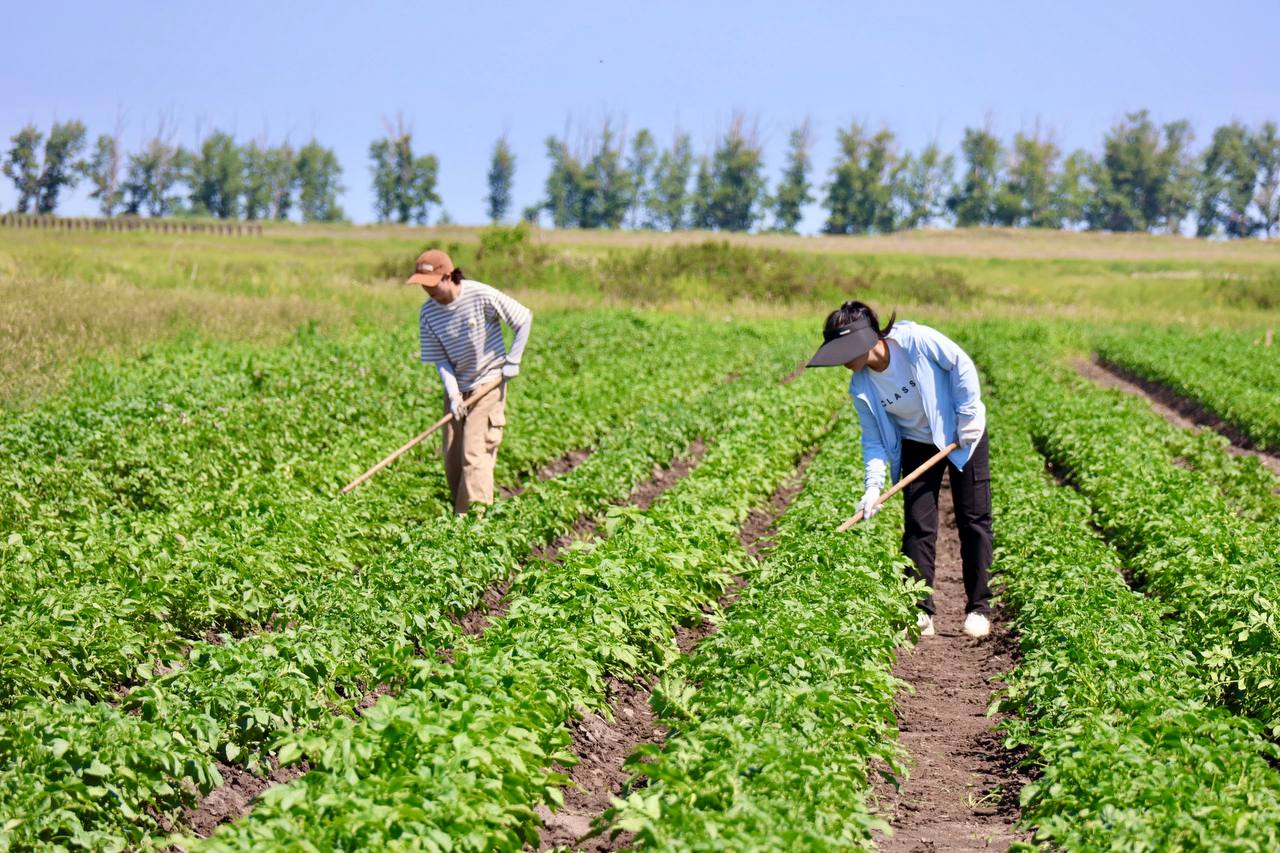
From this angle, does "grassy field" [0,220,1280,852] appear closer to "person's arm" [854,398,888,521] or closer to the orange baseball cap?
"person's arm" [854,398,888,521]

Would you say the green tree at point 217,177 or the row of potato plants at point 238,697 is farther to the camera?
the green tree at point 217,177

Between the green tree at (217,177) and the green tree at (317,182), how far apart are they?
17.6 feet

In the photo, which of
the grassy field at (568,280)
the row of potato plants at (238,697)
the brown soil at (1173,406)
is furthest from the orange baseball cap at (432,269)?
the brown soil at (1173,406)

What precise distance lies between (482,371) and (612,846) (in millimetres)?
5014

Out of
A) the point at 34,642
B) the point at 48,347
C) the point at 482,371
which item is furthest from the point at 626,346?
the point at 34,642

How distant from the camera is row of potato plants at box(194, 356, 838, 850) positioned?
3842 mm

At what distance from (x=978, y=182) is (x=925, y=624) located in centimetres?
9389

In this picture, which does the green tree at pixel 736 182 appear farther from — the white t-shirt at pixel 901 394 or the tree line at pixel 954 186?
the white t-shirt at pixel 901 394

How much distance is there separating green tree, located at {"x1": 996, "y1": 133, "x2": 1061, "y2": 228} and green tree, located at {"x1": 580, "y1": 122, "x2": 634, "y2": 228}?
2933 centimetres

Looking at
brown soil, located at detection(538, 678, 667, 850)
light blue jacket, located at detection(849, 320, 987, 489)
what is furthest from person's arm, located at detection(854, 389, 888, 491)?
brown soil, located at detection(538, 678, 667, 850)

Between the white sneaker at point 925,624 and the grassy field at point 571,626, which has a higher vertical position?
the grassy field at point 571,626

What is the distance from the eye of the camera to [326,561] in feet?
25.4

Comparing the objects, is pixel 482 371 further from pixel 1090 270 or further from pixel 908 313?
pixel 1090 270

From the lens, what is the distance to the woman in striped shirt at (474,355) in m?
9.12
